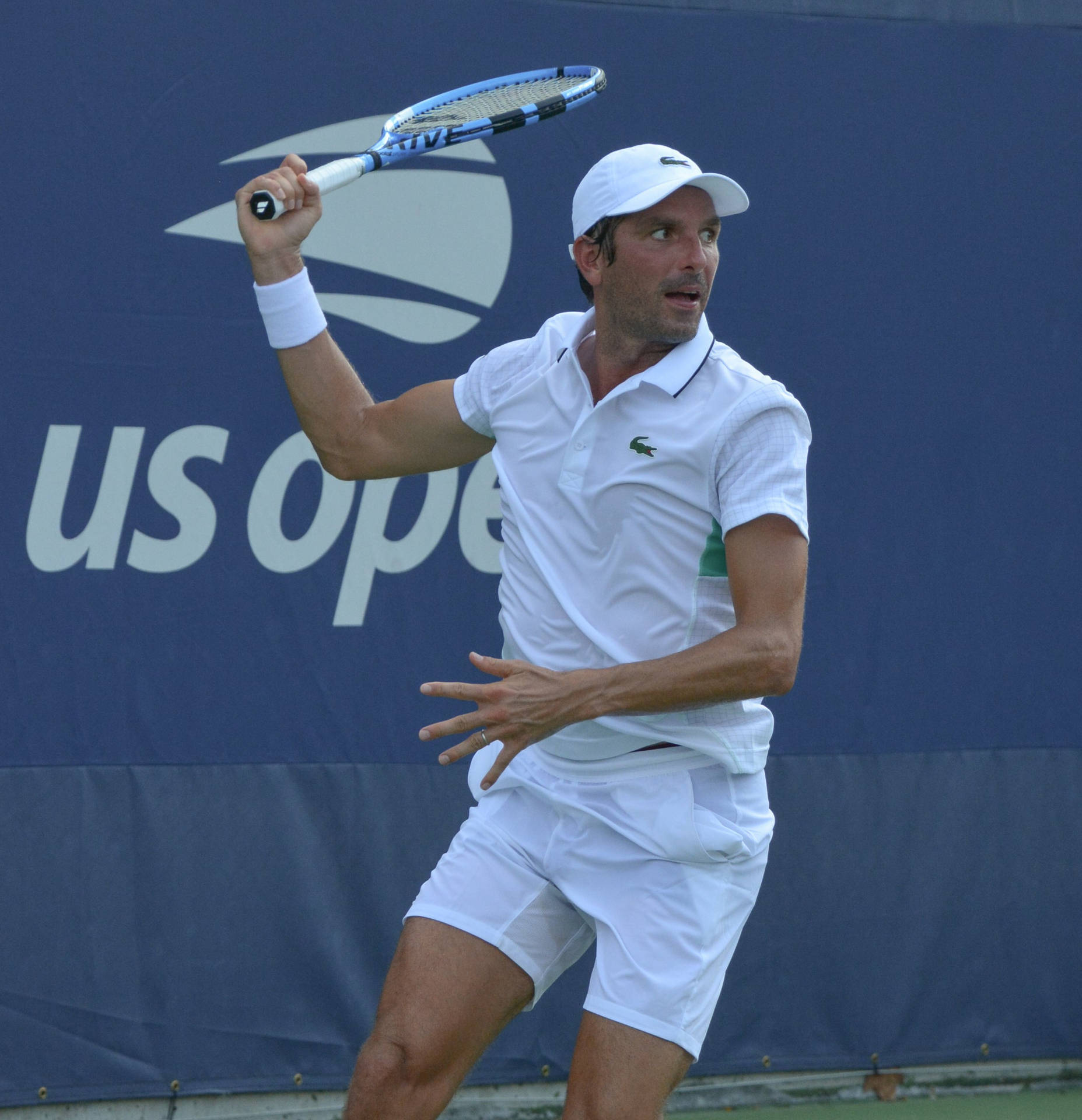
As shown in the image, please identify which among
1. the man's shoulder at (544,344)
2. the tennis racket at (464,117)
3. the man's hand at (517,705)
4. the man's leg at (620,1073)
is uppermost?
the tennis racket at (464,117)

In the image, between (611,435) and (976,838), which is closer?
(611,435)

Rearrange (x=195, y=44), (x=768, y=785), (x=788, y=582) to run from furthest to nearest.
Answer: (x=768, y=785)
(x=195, y=44)
(x=788, y=582)

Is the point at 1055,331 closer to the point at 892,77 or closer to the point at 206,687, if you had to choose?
the point at 892,77

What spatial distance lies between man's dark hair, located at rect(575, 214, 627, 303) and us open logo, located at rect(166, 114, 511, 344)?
112 centimetres

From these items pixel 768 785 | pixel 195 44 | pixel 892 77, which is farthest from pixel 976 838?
pixel 195 44

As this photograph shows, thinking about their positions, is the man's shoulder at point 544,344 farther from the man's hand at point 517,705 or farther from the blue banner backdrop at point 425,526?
the blue banner backdrop at point 425,526

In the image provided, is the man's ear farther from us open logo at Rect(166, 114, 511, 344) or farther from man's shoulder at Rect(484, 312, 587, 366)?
us open logo at Rect(166, 114, 511, 344)

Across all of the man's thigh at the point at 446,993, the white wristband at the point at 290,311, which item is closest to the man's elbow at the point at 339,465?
the white wristband at the point at 290,311

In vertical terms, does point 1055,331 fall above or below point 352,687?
above

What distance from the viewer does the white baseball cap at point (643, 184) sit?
229cm

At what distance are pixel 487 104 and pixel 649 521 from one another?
3.59 feet

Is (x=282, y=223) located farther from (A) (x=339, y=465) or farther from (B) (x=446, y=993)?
A: (B) (x=446, y=993)

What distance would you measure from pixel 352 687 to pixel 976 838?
1571 mm

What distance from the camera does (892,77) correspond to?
12.2 ft
